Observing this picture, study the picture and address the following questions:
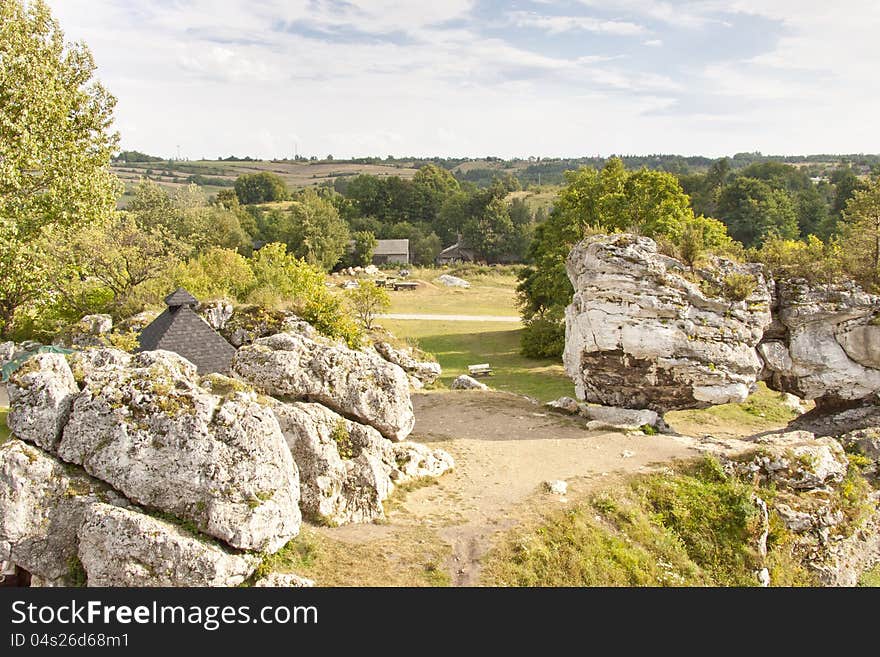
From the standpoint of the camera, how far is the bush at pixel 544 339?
37.7m

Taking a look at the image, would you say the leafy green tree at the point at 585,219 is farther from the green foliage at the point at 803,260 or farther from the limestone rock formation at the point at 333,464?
the limestone rock formation at the point at 333,464

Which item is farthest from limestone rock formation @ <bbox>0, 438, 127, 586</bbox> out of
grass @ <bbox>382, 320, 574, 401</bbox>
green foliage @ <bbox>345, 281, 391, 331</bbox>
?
green foliage @ <bbox>345, 281, 391, 331</bbox>

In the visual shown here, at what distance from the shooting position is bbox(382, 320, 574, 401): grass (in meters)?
32.3

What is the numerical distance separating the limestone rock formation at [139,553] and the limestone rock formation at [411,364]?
1819cm

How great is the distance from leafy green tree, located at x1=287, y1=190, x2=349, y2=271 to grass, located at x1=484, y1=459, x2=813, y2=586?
5460 cm

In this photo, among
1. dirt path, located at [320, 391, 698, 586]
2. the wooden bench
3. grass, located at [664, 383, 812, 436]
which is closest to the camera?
dirt path, located at [320, 391, 698, 586]

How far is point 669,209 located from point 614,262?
1422 cm

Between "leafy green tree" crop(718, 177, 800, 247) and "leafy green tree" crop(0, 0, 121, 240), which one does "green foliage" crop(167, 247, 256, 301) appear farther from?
"leafy green tree" crop(718, 177, 800, 247)

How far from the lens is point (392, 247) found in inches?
3319

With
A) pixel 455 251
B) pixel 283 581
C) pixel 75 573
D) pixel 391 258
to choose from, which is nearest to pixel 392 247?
pixel 391 258

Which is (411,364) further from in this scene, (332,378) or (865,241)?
(865,241)

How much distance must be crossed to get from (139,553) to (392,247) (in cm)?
7495

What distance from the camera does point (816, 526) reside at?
17.8 m
